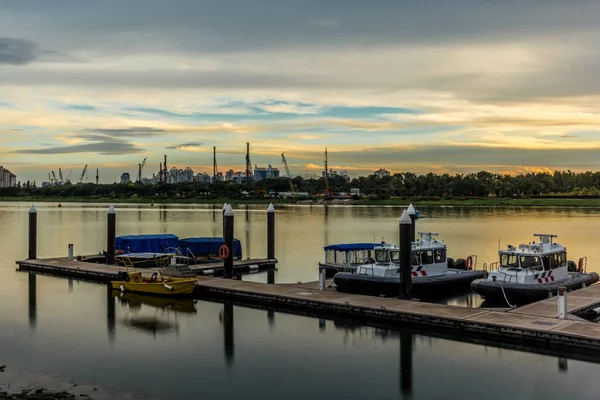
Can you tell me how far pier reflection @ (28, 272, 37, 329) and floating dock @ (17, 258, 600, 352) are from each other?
8354 mm

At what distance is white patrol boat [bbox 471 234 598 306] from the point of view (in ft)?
99.3

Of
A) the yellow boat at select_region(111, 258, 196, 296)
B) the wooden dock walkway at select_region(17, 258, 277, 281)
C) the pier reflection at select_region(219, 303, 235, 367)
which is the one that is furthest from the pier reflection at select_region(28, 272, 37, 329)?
the pier reflection at select_region(219, 303, 235, 367)

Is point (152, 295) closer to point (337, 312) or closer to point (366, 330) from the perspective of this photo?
point (337, 312)

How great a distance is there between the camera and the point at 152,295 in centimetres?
3534

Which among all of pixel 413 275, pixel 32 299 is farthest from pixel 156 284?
pixel 413 275

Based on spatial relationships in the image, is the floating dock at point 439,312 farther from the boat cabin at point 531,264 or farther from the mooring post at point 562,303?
the boat cabin at point 531,264

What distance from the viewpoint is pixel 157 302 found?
111 ft

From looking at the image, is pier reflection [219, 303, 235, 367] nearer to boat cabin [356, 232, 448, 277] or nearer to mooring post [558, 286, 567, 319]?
boat cabin [356, 232, 448, 277]

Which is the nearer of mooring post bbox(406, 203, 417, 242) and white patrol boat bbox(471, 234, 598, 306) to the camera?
white patrol boat bbox(471, 234, 598, 306)

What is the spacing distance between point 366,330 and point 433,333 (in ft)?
9.26

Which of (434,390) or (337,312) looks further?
(337,312)

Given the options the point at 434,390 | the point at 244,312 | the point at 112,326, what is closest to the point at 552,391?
the point at 434,390

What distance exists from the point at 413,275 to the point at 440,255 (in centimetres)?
263

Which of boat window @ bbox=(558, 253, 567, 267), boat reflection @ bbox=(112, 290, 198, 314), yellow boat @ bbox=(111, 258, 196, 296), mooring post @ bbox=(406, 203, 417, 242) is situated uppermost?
mooring post @ bbox=(406, 203, 417, 242)
